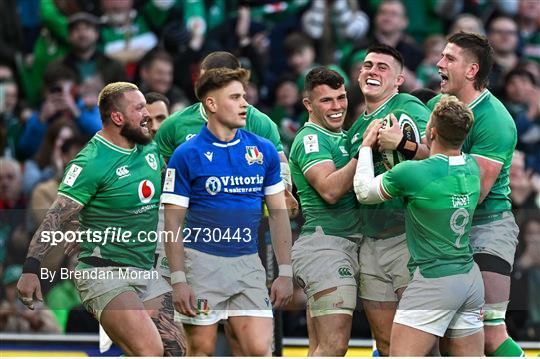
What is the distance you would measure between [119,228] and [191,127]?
0.99 meters

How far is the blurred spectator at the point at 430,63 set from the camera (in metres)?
15.4

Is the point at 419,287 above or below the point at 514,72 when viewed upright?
below

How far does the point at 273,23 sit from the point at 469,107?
5.92m

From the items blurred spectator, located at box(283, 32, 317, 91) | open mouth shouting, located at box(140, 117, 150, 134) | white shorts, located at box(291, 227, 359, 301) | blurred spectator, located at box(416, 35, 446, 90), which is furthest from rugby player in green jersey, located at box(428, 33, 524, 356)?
blurred spectator, located at box(283, 32, 317, 91)

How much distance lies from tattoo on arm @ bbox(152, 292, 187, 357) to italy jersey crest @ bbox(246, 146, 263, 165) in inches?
46.7

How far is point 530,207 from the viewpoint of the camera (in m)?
14.0

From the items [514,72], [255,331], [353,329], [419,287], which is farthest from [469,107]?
[514,72]

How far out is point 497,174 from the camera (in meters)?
10.1

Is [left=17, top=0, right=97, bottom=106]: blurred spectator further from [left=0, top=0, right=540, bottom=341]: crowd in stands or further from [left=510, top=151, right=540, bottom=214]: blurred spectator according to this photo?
[left=510, top=151, right=540, bottom=214]: blurred spectator

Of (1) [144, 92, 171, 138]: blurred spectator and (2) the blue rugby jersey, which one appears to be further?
(1) [144, 92, 171, 138]: blurred spectator

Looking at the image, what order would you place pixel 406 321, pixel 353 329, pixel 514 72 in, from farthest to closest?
pixel 514 72
pixel 353 329
pixel 406 321

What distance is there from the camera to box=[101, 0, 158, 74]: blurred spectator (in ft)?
50.1

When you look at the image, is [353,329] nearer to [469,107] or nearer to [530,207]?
[530,207]

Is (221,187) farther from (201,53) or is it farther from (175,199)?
(201,53)
